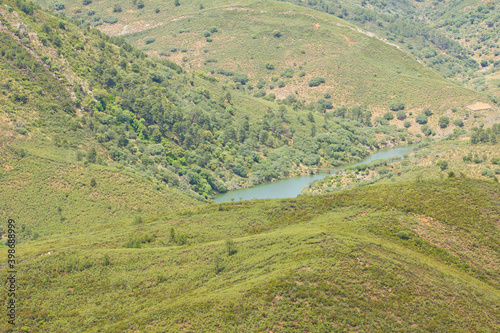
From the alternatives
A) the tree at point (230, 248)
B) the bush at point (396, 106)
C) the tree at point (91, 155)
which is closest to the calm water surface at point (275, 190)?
the tree at point (91, 155)

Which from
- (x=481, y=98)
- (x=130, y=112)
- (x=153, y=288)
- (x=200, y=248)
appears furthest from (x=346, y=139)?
(x=153, y=288)

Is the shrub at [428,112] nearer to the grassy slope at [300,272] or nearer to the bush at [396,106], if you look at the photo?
A: the bush at [396,106]

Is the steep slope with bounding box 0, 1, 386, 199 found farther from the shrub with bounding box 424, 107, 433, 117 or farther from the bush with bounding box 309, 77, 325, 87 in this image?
the bush with bounding box 309, 77, 325, 87

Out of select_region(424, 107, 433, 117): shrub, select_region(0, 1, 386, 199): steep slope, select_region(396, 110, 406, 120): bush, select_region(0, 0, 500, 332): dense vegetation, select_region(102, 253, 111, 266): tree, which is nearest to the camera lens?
select_region(0, 0, 500, 332): dense vegetation

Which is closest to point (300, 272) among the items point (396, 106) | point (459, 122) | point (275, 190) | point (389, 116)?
point (275, 190)

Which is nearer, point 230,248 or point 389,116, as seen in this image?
point 230,248

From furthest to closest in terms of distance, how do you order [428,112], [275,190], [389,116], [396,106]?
[396,106]
[389,116]
[428,112]
[275,190]

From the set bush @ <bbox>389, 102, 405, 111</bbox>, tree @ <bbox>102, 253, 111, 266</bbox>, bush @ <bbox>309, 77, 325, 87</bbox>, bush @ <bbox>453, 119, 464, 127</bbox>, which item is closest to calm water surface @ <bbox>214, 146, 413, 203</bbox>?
bush @ <bbox>453, 119, 464, 127</bbox>

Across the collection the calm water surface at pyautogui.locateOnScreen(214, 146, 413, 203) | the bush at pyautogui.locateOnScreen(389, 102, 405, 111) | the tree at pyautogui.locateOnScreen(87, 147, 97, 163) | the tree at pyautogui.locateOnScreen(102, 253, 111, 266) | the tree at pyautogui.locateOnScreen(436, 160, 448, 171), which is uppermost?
the tree at pyautogui.locateOnScreen(102, 253, 111, 266)

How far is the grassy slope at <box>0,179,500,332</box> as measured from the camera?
150ft

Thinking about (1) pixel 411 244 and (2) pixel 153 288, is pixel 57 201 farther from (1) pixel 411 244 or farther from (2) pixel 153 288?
(1) pixel 411 244

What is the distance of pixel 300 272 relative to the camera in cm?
4975

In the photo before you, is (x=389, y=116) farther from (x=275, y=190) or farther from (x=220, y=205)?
(x=220, y=205)

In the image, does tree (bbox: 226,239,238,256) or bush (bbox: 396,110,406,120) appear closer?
tree (bbox: 226,239,238,256)
